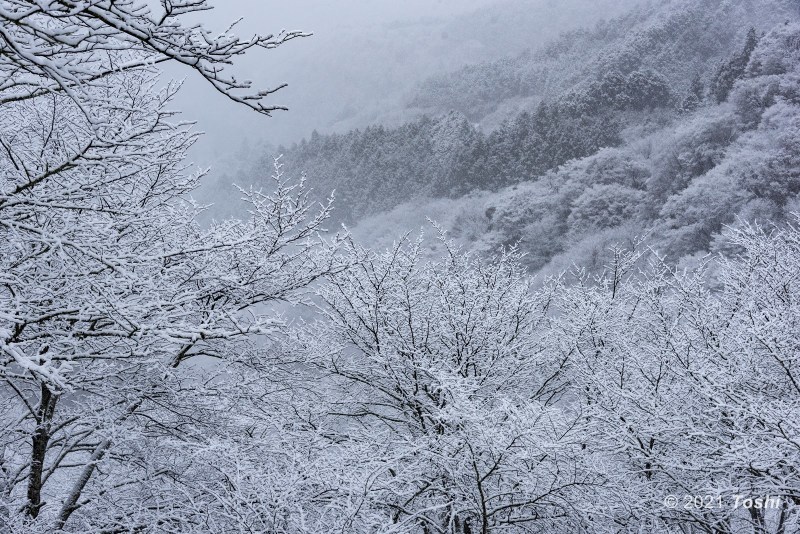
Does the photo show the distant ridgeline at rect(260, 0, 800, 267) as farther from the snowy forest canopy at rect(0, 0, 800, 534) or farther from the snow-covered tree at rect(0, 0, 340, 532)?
the snow-covered tree at rect(0, 0, 340, 532)

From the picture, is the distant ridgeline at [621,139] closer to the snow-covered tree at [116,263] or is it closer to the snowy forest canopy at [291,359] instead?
the snowy forest canopy at [291,359]

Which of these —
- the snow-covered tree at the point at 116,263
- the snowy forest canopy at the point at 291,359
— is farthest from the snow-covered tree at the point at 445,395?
the snow-covered tree at the point at 116,263

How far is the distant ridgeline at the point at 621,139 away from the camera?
66.2 ft

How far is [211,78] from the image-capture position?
2100 mm

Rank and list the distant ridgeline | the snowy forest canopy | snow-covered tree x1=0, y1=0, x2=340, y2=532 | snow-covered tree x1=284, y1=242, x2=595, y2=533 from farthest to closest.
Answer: the distant ridgeline
snow-covered tree x1=284, y1=242, x2=595, y2=533
the snowy forest canopy
snow-covered tree x1=0, y1=0, x2=340, y2=532

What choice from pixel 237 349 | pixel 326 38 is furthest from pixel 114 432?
pixel 326 38

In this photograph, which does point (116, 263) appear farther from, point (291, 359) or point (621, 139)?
point (621, 139)

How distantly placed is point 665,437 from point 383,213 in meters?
31.9

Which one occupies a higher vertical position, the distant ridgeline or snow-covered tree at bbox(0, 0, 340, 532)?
the distant ridgeline

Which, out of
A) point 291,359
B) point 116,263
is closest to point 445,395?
point 291,359

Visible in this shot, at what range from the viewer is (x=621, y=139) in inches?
1132

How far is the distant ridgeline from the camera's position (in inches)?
794

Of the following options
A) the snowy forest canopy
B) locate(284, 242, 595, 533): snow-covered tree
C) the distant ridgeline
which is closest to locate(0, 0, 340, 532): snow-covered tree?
the snowy forest canopy

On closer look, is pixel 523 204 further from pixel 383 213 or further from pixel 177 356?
pixel 177 356
